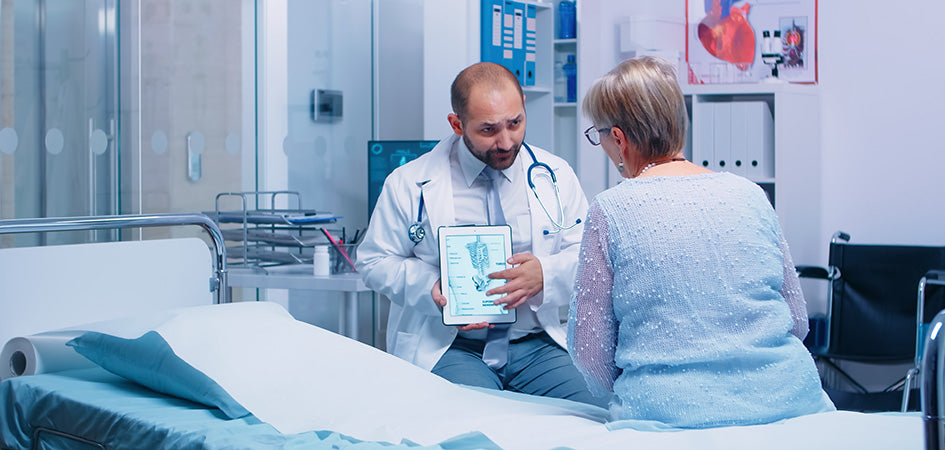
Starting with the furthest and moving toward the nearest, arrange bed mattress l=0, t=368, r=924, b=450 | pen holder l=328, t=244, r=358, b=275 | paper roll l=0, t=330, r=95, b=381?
pen holder l=328, t=244, r=358, b=275
paper roll l=0, t=330, r=95, b=381
bed mattress l=0, t=368, r=924, b=450

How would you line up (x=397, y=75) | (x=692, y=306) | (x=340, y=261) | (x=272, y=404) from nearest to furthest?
(x=692, y=306) → (x=272, y=404) → (x=340, y=261) → (x=397, y=75)

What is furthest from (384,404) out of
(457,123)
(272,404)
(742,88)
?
(742,88)

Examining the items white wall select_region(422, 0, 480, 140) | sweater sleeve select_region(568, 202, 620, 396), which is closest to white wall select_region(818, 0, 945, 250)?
white wall select_region(422, 0, 480, 140)

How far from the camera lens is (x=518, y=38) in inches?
163

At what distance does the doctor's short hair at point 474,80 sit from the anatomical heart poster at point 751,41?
230 cm

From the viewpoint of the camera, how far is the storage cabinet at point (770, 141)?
3982 mm

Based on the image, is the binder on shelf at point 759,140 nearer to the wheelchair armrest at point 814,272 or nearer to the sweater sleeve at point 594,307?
the wheelchair armrest at point 814,272

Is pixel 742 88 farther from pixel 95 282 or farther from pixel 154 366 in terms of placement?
pixel 154 366

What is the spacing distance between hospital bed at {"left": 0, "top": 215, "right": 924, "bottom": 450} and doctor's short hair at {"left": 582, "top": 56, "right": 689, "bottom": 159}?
51 cm

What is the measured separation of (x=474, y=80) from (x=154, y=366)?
3.52 feet

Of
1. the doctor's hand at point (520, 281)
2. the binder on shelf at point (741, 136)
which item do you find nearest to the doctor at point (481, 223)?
the doctor's hand at point (520, 281)

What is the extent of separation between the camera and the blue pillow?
165cm

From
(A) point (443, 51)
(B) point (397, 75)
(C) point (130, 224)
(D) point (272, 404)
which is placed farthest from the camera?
(B) point (397, 75)

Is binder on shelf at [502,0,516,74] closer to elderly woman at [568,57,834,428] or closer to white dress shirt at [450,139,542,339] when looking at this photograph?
white dress shirt at [450,139,542,339]
